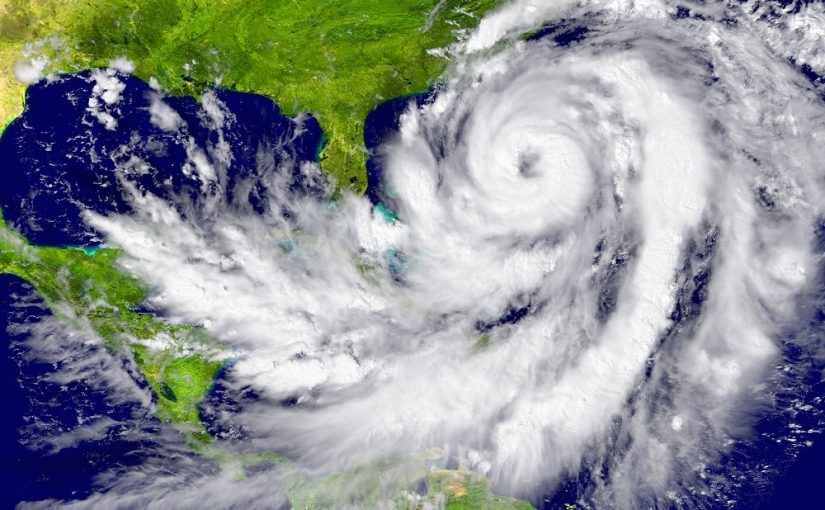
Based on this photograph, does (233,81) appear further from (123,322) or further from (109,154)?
(123,322)

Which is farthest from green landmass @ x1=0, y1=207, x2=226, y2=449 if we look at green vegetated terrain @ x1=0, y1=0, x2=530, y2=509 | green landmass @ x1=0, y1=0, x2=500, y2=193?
green landmass @ x1=0, y1=0, x2=500, y2=193

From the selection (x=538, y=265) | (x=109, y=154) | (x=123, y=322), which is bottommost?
(x=123, y=322)

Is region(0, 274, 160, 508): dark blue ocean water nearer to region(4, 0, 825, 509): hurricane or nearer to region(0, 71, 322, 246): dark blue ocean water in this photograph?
region(4, 0, 825, 509): hurricane

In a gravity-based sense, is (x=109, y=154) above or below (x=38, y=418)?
above

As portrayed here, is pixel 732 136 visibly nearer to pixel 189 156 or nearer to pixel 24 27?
pixel 189 156

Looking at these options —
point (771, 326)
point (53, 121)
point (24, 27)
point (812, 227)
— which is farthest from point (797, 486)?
point (24, 27)

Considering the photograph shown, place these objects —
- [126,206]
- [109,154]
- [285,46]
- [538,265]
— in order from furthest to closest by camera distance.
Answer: [285,46]
[538,265]
[126,206]
[109,154]

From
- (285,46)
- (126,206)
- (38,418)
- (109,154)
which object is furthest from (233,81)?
(38,418)
